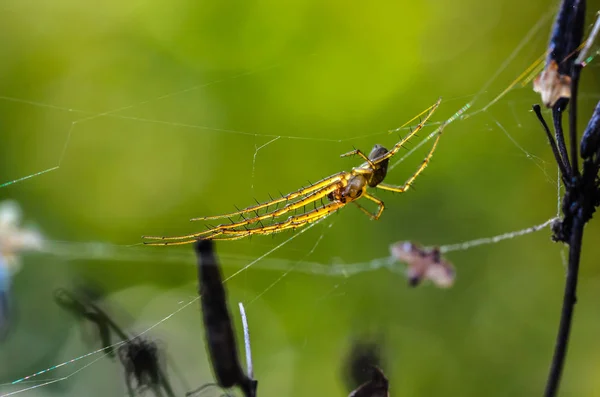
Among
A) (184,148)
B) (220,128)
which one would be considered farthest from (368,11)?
(184,148)

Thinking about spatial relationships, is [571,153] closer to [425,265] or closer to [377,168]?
[425,265]

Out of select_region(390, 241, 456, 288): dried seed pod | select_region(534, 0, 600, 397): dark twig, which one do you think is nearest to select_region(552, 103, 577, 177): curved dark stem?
select_region(534, 0, 600, 397): dark twig

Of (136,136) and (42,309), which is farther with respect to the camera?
(136,136)

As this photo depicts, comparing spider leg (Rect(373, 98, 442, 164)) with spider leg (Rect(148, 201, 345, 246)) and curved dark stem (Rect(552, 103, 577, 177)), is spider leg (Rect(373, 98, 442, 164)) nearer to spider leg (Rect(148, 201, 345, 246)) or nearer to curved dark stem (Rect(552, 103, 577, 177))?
spider leg (Rect(148, 201, 345, 246))

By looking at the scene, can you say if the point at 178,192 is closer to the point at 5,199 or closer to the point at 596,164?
the point at 5,199

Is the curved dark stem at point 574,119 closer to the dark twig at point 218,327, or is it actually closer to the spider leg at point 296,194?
the dark twig at point 218,327

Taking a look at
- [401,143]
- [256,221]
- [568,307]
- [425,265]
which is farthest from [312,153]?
[568,307]
